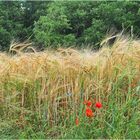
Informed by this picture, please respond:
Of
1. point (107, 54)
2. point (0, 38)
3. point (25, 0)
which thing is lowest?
point (0, 38)

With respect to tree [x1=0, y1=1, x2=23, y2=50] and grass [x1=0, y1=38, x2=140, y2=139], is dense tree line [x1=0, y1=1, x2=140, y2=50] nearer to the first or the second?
tree [x1=0, y1=1, x2=23, y2=50]

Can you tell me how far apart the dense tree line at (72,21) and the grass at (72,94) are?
7.18 m

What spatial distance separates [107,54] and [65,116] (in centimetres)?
73

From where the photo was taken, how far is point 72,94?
4312 millimetres

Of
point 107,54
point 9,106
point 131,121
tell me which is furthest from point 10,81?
point 131,121

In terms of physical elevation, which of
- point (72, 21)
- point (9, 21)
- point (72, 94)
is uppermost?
point (72, 94)

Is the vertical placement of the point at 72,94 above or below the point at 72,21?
above

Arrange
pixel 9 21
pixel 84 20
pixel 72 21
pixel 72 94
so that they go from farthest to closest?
pixel 9 21 < pixel 72 21 < pixel 84 20 < pixel 72 94

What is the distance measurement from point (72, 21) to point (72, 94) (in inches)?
382

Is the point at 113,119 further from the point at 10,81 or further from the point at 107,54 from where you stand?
the point at 10,81

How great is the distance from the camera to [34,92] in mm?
4406

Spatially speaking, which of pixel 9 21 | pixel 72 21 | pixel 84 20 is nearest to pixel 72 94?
pixel 84 20

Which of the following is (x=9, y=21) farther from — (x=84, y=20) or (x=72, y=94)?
(x=72, y=94)

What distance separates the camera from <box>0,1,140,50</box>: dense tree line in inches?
488
